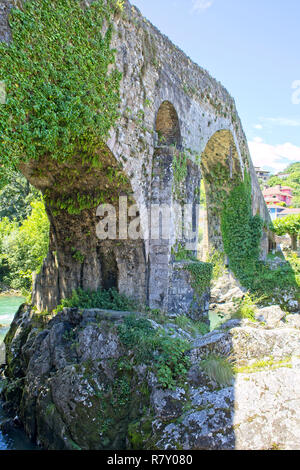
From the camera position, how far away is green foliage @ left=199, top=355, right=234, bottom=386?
14.1ft

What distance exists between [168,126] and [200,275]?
11.9 ft

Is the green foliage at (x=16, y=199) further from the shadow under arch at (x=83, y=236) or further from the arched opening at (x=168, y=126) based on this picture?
the arched opening at (x=168, y=126)

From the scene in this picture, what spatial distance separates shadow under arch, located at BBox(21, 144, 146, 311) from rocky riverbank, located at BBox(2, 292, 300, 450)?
1163 millimetres

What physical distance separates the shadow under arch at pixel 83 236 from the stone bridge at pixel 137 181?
0.02 metres

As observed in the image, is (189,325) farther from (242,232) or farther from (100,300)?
(242,232)

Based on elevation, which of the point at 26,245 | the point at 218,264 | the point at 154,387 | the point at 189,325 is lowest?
the point at 154,387

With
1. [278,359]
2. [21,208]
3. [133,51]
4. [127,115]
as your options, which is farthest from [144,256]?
[21,208]

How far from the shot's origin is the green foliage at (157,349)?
4594mm

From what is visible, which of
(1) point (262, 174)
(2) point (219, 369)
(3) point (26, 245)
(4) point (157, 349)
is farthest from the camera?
(1) point (262, 174)

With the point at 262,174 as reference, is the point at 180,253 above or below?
below

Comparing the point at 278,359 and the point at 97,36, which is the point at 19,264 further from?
the point at 278,359

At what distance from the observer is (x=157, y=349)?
A: 5.02 m

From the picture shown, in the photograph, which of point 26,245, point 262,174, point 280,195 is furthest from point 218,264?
point 262,174
